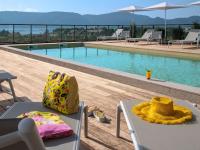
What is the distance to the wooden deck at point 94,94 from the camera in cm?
311

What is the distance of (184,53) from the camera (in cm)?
1086

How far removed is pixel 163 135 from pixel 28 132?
1.48 m

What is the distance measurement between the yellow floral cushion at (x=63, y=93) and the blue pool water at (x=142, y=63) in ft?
15.8

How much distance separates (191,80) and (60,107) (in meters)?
5.42

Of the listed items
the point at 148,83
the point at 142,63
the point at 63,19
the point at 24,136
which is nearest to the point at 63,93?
the point at 24,136

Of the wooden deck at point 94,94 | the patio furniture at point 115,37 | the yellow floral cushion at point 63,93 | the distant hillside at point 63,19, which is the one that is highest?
the distant hillside at point 63,19

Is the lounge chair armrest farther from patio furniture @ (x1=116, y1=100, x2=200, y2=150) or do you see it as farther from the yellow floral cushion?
the yellow floral cushion

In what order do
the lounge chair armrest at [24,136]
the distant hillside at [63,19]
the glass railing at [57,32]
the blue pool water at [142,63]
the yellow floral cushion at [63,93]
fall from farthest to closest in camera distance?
1. the distant hillside at [63,19]
2. the glass railing at [57,32]
3. the blue pool water at [142,63]
4. the yellow floral cushion at [63,93]
5. the lounge chair armrest at [24,136]

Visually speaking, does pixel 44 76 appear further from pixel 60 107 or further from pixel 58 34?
pixel 58 34

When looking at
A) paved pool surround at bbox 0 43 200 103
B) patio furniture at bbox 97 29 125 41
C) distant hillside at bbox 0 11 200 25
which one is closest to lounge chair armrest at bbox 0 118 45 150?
paved pool surround at bbox 0 43 200 103

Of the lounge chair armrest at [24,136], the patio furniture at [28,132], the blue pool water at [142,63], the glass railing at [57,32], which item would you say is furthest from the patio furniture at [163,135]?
the glass railing at [57,32]

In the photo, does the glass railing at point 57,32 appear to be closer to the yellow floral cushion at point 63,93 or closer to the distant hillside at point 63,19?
the yellow floral cushion at point 63,93

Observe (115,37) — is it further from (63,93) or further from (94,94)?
(63,93)

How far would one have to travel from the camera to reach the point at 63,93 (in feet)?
8.89
